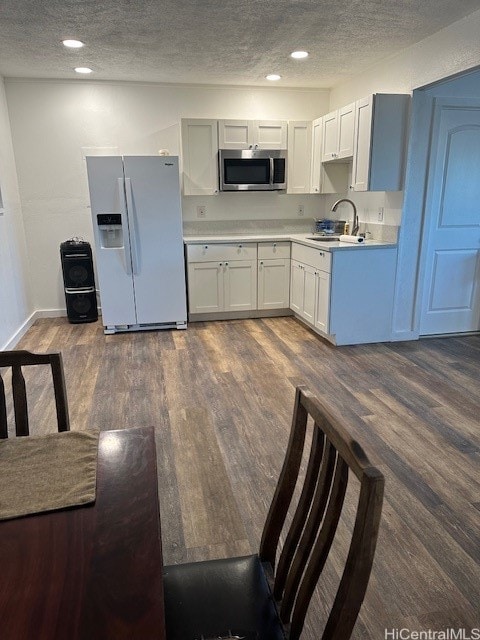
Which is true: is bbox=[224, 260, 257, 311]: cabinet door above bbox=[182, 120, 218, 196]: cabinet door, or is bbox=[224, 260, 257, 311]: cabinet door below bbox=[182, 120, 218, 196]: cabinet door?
below

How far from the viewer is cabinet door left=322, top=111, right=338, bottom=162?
4.28 m

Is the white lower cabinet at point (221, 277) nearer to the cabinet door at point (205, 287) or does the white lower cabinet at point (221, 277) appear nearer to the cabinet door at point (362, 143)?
the cabinet door at point (205, 287)

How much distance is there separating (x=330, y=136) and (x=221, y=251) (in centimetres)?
159

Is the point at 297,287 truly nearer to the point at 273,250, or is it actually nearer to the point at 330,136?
the point at 273,250

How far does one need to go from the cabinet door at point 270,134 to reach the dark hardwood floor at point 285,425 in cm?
198

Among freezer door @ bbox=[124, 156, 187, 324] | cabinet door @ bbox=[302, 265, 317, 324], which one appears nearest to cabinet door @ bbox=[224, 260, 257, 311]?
freezer door @ bbox=[124, 156, 187, 324]

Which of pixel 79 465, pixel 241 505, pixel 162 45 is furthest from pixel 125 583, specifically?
pixel 162 45

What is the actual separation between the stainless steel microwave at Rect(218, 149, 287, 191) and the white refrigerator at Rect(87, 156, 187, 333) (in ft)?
2.28

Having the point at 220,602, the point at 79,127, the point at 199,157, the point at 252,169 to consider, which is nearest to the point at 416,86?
the point at 252,169

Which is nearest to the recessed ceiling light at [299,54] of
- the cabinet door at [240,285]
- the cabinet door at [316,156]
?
the cabinet door at [316,156]

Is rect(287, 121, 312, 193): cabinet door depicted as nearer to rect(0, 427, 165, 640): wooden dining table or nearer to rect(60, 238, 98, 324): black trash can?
rect(60, 238, 98, 324): black trash can

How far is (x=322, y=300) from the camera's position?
4.07 m

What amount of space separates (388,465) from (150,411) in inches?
58.5

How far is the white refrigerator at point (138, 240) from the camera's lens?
4117mm
